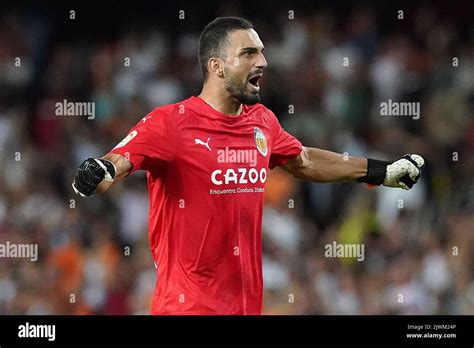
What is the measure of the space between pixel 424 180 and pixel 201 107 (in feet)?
14.7

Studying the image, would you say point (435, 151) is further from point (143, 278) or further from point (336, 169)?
point (336, 169)

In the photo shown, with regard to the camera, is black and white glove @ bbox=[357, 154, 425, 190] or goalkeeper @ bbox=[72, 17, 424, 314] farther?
black and white glove @ bbox=[357, 154, 425, 190]

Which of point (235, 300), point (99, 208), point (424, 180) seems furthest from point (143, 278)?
point (235, 300)

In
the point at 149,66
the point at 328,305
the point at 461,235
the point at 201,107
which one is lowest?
the point at 328,305

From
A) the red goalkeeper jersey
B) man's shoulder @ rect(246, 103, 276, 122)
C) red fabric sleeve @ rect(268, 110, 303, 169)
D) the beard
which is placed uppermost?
the beard

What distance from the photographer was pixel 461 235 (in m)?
9.04

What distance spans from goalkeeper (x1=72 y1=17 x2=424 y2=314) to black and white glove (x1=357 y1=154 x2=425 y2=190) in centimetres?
81

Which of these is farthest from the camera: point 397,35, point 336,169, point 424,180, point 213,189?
point 397,35

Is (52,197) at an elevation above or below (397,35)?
below

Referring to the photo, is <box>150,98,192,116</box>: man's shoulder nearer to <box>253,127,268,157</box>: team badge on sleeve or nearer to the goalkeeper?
the goalkeeper

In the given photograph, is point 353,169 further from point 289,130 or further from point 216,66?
point 289,130

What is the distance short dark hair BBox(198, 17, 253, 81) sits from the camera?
569 centimetres

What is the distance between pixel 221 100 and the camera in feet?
18.5

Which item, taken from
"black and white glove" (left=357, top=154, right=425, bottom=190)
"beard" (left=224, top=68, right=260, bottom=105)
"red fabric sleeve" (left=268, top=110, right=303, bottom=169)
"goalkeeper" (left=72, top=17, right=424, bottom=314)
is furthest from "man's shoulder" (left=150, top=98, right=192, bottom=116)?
"black and white glove" (left=357, top=154, right=425, bottom=190)
